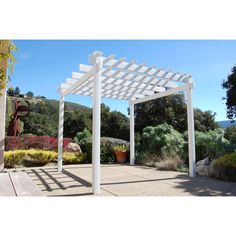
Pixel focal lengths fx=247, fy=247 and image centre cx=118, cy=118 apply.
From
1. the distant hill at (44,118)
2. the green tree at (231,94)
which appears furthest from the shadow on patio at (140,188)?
the distant hill at (44,118)

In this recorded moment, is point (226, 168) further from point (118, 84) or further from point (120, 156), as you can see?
point (120, 156)

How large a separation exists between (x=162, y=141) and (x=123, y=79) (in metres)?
3.91

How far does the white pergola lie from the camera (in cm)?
527

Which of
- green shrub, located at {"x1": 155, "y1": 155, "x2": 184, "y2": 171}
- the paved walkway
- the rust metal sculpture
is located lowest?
the paved walkway

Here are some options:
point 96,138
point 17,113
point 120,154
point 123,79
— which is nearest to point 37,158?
point 17,113

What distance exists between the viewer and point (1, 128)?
715 cm

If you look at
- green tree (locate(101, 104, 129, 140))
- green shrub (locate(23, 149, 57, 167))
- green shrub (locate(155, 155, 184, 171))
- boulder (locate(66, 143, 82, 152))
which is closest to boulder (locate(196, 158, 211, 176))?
green shrub (locate(155, 155, 184, 171))

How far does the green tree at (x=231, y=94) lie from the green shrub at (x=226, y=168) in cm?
660

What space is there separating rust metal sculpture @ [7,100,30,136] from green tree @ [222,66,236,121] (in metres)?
9.84

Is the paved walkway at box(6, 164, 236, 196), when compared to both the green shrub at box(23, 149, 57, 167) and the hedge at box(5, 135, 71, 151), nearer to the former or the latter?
the green shrub at box(23, 149, 57, 167)

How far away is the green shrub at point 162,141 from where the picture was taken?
1002 cm
